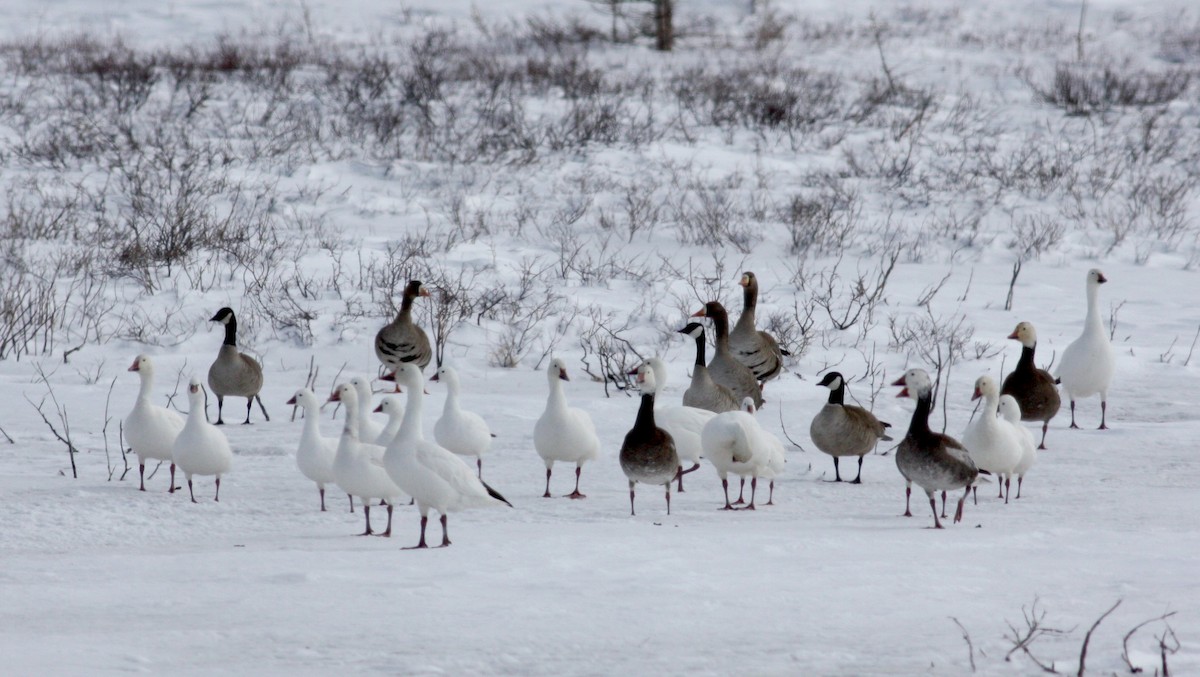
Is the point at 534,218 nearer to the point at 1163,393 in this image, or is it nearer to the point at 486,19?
the point at 1163,393

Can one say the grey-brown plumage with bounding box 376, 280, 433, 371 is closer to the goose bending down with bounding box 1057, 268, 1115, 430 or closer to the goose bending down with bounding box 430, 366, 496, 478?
the goose bending down with bounding box 430, 366, 496, 478

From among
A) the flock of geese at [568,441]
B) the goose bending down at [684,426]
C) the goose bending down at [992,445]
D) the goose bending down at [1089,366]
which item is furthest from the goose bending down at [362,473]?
the goose bending down at [1089,366]

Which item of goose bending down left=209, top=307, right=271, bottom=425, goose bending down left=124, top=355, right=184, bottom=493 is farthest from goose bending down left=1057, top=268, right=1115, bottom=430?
goose bending down left=124, top=355, right=184, bottom=493

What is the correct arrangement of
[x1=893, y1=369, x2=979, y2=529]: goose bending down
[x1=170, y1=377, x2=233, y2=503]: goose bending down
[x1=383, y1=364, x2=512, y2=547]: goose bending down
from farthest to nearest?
[x1=170, y1=377, x2=233, y2=503]: goose bending down, [x1=893, y1=369, x2=979, y2=529]: goose bending down, [x1=383, y1=364, x2=512, y2=547]: goose bending down

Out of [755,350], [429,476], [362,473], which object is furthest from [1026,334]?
[362,473]

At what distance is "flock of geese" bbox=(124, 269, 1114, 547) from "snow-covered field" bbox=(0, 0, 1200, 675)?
0.21 m

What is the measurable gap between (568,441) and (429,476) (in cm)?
121

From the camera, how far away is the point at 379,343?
9156 millimetres

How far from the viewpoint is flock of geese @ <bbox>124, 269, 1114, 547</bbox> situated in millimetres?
5715

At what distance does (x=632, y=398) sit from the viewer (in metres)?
8.85

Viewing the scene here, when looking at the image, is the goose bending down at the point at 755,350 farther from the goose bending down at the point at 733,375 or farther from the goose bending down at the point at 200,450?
the goose bending down at the point at 200,450

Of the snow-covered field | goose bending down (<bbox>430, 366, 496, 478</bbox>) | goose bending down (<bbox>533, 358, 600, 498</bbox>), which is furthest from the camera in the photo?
goose bending down (<bbox>430, 366, 496, 478</bbox>)

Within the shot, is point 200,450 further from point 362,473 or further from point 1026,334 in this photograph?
point 1026,334

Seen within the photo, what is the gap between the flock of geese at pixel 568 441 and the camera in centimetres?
571
